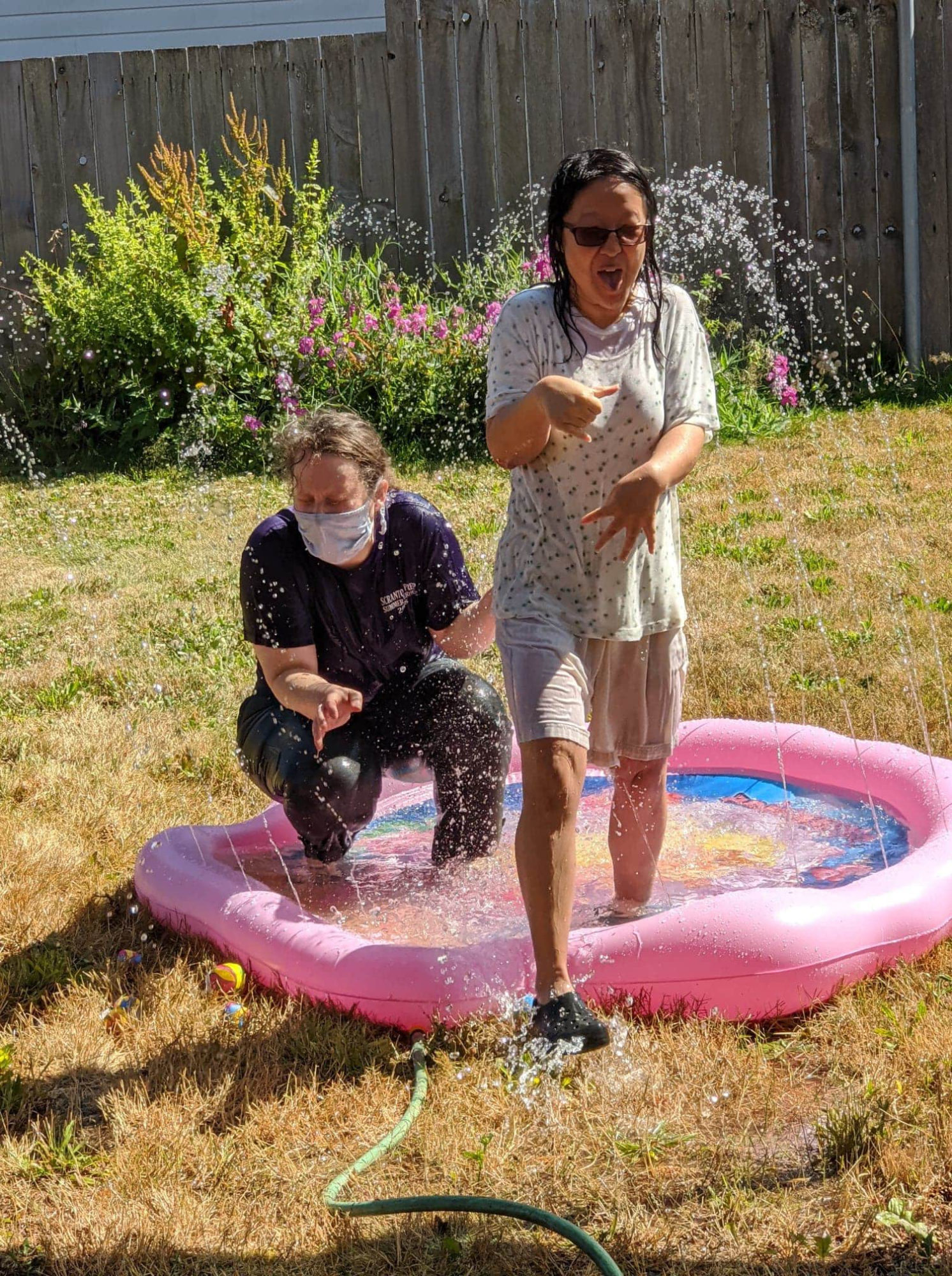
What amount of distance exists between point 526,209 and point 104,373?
2416 millimetres

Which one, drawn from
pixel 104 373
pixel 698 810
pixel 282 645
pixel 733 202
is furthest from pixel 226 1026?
pixel 733 202

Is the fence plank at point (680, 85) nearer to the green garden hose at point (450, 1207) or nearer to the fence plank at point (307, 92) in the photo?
the fence plank at point (307, 92)

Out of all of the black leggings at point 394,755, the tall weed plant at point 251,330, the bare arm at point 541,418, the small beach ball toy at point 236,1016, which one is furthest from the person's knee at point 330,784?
the tall weed plant at point 251,330

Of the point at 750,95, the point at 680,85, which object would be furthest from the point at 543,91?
the point at 750,95

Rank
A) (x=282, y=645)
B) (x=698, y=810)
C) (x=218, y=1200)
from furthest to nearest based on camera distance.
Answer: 1. (x=698, y=810)
2. (x=282, y=645)
3. (x=218, y=1200)

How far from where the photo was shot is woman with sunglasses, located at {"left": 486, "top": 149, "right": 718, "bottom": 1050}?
2480 millimetres

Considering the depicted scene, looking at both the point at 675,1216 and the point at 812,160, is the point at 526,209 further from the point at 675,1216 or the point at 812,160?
the point at 675,1216

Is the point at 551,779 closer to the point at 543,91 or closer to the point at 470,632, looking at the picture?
the point at 470,632

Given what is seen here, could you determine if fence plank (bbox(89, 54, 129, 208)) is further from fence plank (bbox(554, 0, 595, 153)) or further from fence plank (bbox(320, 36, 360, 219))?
fence plank (bbox(554, 0, 595, 153))

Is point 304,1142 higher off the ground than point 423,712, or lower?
lower

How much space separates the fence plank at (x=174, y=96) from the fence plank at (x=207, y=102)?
0.03 m

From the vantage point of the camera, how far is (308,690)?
119 inches

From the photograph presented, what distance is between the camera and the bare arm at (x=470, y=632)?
129 inches

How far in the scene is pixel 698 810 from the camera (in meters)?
3.88
